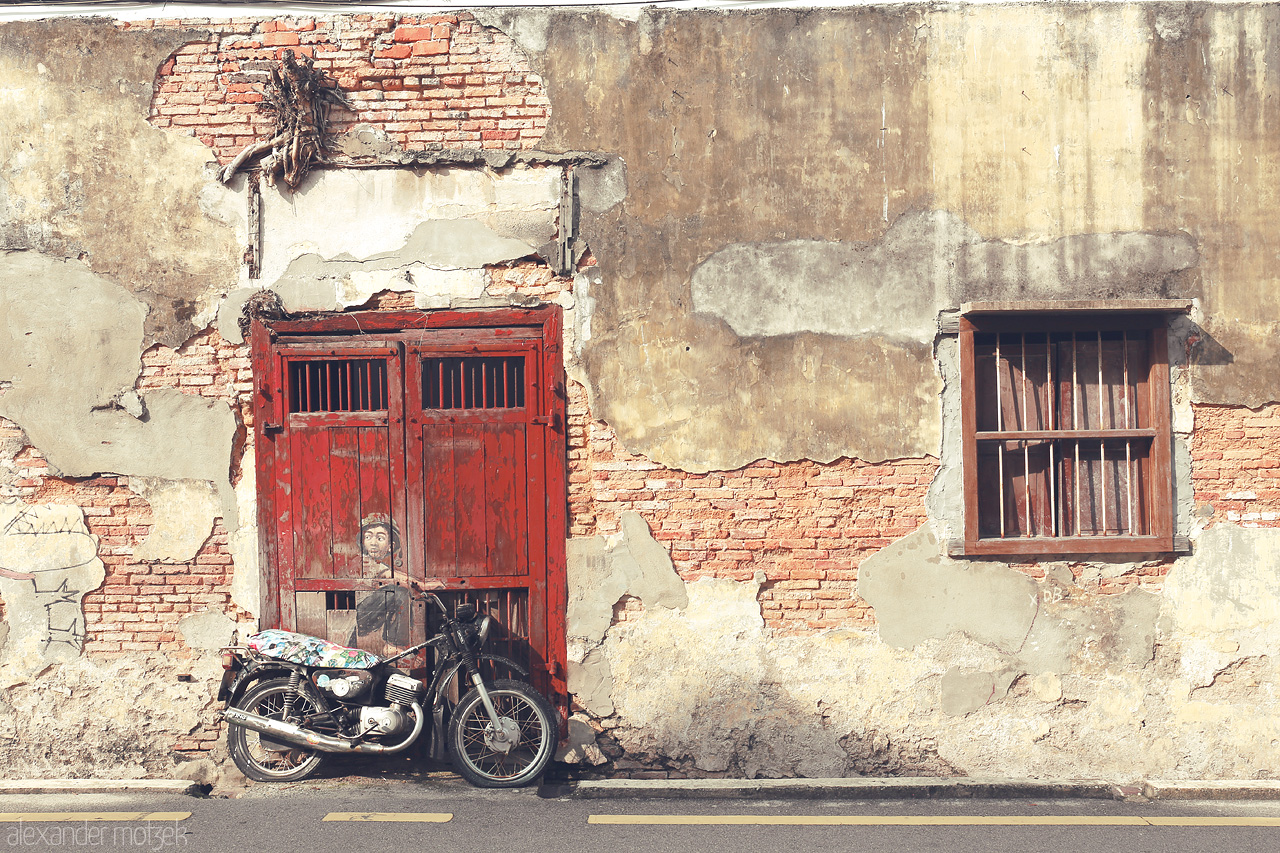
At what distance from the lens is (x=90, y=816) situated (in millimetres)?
4762

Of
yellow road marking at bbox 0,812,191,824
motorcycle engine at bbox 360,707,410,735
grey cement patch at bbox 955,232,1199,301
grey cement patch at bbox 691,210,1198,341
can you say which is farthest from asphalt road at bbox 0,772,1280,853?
grey cement patch at bbox 955,232,1199,301

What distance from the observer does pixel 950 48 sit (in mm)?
5219

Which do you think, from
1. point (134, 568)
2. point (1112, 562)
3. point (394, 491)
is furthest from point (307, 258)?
point (1112, 562)

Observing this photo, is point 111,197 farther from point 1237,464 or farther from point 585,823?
point 1237,464

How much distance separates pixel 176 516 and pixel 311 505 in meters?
0.81

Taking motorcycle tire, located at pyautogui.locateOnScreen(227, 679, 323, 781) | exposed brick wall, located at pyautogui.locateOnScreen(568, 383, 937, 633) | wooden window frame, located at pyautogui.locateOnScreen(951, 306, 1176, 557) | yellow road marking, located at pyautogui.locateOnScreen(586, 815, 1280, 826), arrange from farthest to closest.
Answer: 1. exposed brick wall, located at pyautogui.locateOnScreen(568, 383, 937, 633)
2. wooden window frame, located at pyautogui.locateOnScreen(951, 306, 1176, 557)
3. motorcycle tire, located at pyautogui.locateOnScreen(227, 679, 323, 781)
4. yellow road marking, located at pyautogui.locateOnScreen(586, 815, 1280, 826)

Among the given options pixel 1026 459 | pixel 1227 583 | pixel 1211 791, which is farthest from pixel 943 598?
pixel 1211 791

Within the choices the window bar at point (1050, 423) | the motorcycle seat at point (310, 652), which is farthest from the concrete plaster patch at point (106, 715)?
the window bar at point (1050, 423)

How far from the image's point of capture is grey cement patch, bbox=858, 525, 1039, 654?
16.9ft

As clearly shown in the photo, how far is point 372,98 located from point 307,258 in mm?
1051

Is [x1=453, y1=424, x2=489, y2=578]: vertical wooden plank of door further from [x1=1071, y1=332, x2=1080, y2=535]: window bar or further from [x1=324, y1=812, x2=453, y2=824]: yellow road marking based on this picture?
[x1=1071, y1=332, x2=1080, y2=535]: window bar

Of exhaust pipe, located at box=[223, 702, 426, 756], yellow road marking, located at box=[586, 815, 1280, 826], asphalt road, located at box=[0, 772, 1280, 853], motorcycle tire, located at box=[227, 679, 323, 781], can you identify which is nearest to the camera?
asphalt road, located at box=[0, 772, 1280, 853]

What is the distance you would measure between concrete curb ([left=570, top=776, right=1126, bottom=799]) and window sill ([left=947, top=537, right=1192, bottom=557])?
1.29 m

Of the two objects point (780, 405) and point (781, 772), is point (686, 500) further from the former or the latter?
point (781, 772)
